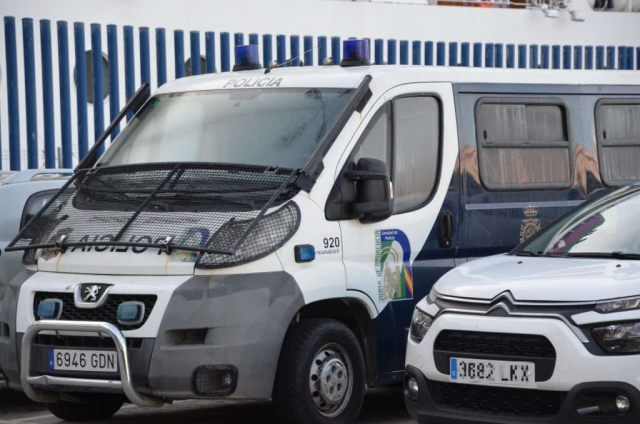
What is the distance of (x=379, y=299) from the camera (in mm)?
7645

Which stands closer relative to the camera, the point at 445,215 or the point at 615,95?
the point at 445,215

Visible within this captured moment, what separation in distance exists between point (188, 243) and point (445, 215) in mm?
1906

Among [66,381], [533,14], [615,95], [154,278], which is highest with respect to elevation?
[533,14]

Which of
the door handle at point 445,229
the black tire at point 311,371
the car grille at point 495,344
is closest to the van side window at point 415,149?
the door handle at point 445,229

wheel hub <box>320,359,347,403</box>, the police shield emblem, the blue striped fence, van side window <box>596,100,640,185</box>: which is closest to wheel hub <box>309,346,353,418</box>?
wheel hub <box>320,359,347,403</box>

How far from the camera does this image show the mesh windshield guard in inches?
276

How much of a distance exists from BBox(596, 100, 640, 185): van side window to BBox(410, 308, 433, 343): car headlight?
3.09 m

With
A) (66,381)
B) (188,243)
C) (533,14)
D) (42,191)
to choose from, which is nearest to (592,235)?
(188,243)

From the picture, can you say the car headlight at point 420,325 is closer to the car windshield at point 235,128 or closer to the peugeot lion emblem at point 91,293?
the car windshield at point 235,128

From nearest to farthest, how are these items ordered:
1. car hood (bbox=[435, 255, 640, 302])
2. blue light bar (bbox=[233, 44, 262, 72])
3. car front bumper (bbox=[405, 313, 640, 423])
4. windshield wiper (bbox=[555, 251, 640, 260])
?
car front bumper (bbox=[405, 313, 640, 423]), car hood (bbox=[435, 255, 640, 302]), windshield wiper (bbox=[555, 251, 640, 260]), blue light bar (bbox=[233, 44, 262, 72])

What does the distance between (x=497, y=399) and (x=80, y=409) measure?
3.07 metres

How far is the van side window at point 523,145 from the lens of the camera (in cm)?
848

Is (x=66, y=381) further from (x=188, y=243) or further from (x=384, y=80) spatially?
(x=384, y=80)

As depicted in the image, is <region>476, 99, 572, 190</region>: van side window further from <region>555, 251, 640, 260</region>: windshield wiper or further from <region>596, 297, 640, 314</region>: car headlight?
<region>596, 297, 640, 314</region>: car headlight
